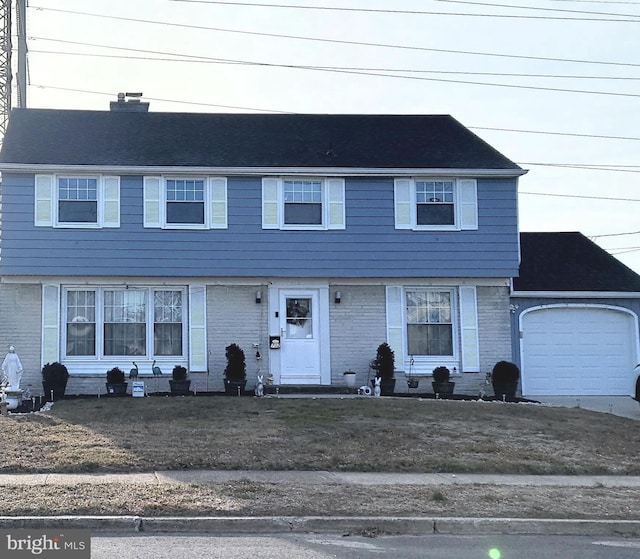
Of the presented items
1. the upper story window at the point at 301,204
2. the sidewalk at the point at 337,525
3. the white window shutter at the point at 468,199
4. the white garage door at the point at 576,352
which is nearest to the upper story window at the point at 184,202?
the upper story window at the point at 301,204

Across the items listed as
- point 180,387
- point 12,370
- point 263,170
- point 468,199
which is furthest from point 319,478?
point 468,199

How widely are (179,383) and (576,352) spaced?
377 inches

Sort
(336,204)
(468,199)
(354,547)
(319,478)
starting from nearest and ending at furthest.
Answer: (354,547) → (319,478) → (336,204) → (468,199)

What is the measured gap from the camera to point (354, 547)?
695 centimetres

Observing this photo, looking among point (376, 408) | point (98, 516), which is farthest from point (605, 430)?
point (98, 516)

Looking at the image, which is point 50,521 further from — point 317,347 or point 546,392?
point 546,392

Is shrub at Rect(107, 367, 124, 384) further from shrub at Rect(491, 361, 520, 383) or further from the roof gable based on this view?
the roof gable

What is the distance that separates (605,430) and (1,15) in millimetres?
22081

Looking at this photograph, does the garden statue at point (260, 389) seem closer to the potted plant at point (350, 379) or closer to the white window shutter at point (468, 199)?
the potted plant at point (350, 379)

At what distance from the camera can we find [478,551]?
22.9 feet

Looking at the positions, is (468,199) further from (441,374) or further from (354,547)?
(354,547)

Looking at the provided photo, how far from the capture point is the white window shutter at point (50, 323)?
17047 millimetres

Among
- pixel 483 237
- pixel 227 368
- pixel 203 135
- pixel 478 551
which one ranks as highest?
pixel 203 135

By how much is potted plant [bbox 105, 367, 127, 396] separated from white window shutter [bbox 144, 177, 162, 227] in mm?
3367
